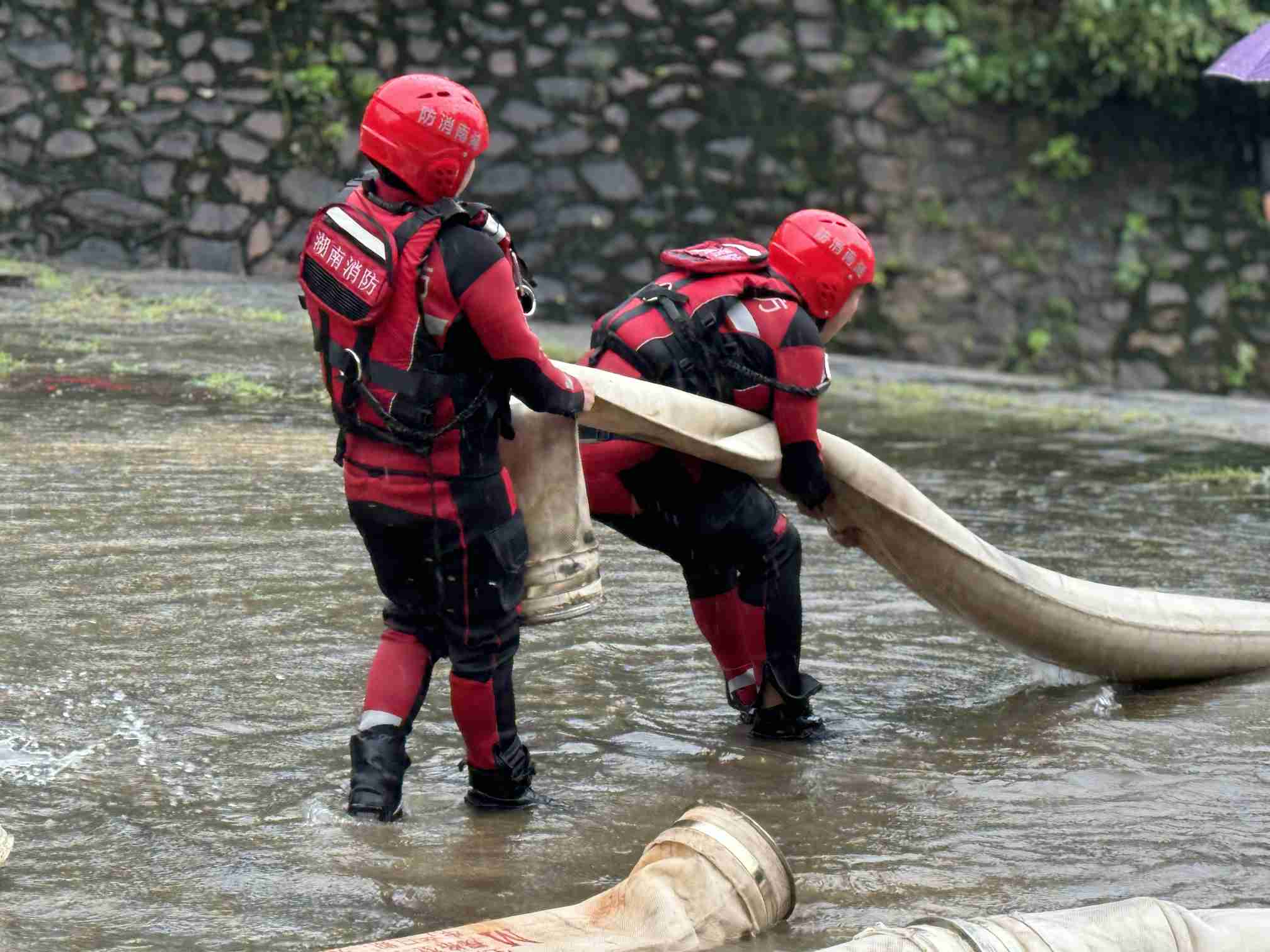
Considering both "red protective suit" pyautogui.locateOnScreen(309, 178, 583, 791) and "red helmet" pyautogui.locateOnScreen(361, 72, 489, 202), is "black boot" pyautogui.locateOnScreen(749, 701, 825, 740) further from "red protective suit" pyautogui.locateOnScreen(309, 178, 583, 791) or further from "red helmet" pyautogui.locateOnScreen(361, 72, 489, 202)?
"red helmet" pyautogui.locateOnScreen(361, 72, 489, 202)

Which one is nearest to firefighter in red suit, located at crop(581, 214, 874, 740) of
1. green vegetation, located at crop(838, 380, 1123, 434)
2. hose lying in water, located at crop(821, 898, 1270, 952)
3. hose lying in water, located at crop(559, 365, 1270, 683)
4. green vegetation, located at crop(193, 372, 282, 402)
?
hose lying in water, located at crop(559, 365, 1270, 683)

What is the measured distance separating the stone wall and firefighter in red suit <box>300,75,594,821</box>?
8.86 m

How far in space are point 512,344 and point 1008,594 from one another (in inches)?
74.6

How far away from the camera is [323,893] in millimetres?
3371

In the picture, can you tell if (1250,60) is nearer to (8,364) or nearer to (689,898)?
(689,898)

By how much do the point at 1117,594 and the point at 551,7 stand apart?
8.60 m

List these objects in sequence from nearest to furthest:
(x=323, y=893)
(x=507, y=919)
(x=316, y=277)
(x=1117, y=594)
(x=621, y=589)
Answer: (x=507, y=919) → (x=323, y=893) → (x=316, y=277) → (x=1117, y=594) → (x=621, y=589)

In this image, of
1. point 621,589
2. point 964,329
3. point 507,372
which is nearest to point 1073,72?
point 964,329

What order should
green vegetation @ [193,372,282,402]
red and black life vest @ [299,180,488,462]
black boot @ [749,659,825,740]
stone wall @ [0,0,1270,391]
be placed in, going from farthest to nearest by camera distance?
stone wall @ [0,0,1270,391], green vegetation @ [193,372,282,402], black boot @ [749,659,825,740], red and black life vest @ [299,180,488,462]

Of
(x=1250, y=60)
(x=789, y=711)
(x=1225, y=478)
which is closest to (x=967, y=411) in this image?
(x=1225, y=478)

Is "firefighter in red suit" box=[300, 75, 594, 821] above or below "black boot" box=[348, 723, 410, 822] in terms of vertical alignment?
above

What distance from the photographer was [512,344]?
12.0 feet

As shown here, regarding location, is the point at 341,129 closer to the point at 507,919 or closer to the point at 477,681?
the point at 477,681

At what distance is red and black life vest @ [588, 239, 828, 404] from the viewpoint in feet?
14.3
